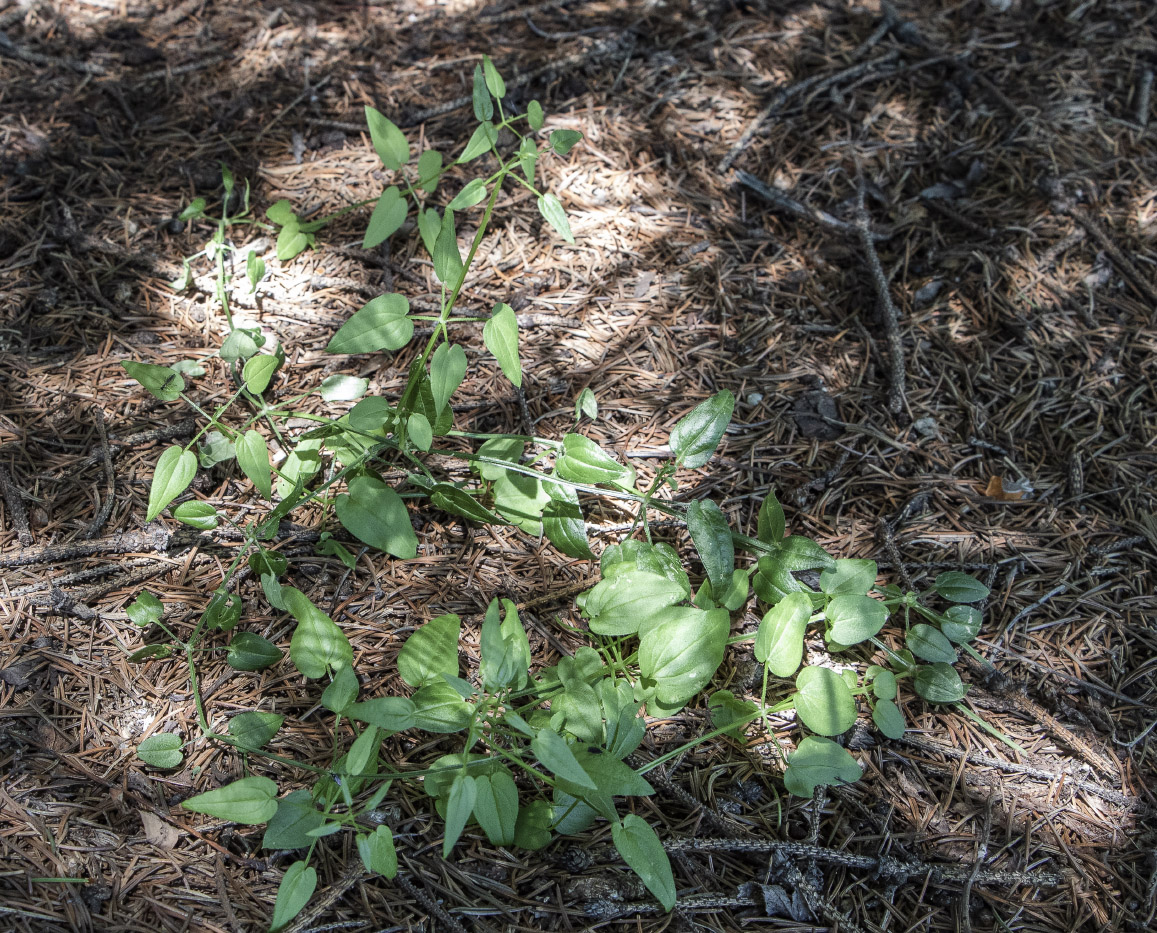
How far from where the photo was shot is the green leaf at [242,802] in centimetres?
150

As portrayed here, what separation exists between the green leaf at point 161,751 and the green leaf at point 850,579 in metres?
1.55

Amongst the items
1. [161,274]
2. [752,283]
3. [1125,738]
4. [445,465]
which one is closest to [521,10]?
[752,283]

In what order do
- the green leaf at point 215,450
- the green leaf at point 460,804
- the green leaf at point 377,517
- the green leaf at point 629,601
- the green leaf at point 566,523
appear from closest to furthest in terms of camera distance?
the green leaf at point 460,804 < the green leaf at point 629,601 < the green leaf at point 377,517 < the green leaf at point 566,523 < the green leaf at point 215,450

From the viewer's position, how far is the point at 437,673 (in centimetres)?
176

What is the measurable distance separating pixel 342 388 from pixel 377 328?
0.46 meters

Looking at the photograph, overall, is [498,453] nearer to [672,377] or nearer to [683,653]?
[672,377]

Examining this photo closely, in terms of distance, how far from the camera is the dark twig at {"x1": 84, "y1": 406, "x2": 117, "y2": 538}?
6.88 ft

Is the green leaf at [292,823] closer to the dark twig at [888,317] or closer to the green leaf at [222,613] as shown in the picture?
the green leaf at [222,613]

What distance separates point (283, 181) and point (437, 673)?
77.9 inches

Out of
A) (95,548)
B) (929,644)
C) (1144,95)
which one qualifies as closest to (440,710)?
(95,548)

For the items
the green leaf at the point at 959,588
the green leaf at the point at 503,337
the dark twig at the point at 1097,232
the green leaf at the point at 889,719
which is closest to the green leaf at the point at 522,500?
the green leaf at the point at 503,337

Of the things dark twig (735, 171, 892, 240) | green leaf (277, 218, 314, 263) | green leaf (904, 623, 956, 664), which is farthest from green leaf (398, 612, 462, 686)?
dark twig (735, 171, 892, 240)

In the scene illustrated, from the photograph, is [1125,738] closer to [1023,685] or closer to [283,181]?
[1023,685]

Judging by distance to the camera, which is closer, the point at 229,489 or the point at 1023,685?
the point at 1023,685
